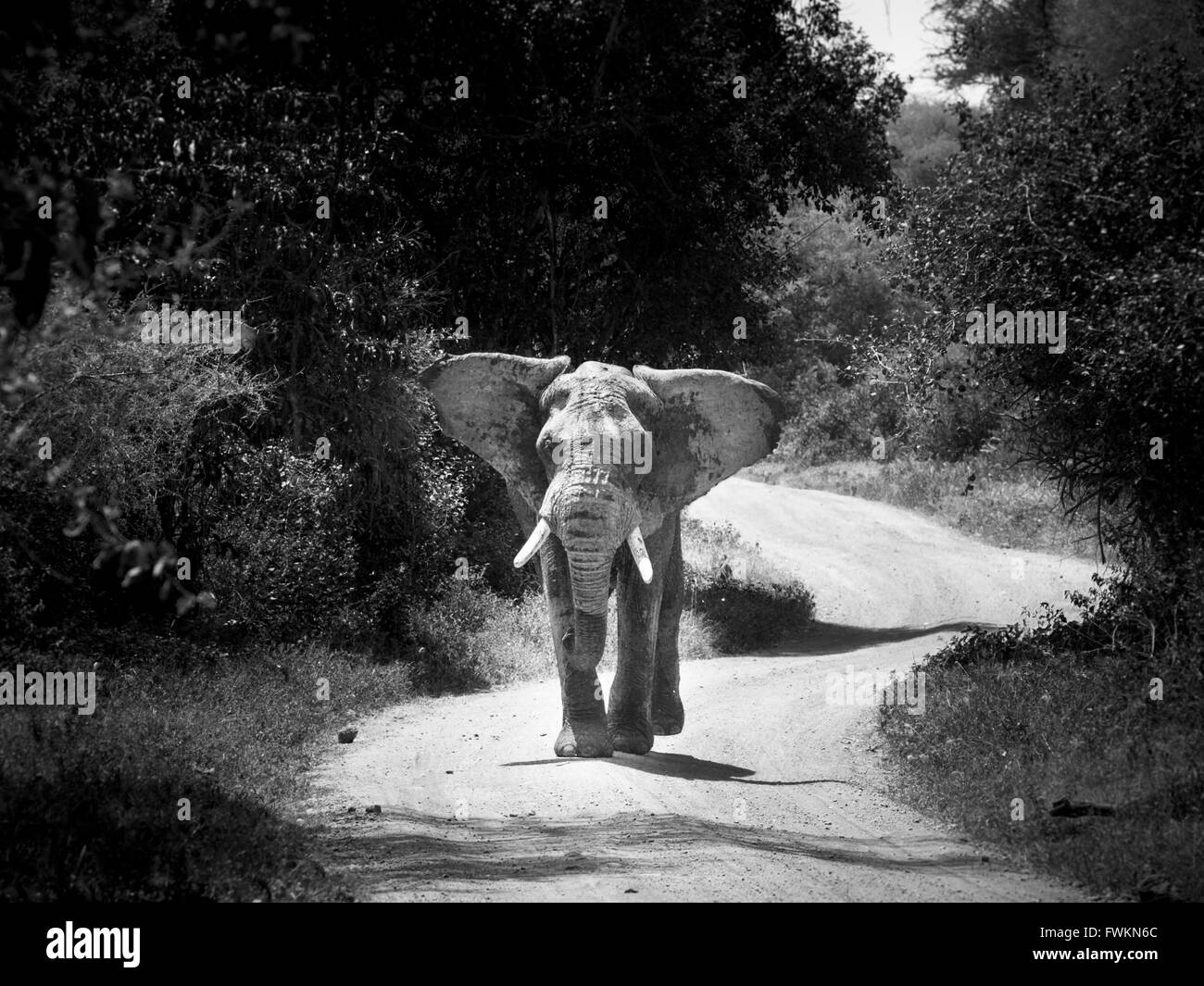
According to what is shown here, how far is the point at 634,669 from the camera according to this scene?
11.0 metres

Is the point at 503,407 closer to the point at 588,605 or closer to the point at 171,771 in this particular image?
the point at 588,605

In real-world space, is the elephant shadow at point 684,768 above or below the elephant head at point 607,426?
below

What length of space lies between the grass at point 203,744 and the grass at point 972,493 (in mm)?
10408

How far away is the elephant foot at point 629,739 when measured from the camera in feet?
36.0

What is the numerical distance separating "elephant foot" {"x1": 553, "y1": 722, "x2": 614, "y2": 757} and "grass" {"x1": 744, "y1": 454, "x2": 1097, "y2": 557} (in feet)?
44.8

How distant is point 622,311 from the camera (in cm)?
2008

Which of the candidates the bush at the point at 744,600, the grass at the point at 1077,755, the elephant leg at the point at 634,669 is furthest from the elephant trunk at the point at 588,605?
the bush at the point at 744,600

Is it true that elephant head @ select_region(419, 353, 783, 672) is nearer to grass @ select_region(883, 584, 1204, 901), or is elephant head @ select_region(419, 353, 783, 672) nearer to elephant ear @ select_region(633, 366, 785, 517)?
elephant ear @ select_region(633, 366, 785, 517)

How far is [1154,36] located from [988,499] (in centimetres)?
1044

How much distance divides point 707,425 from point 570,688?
2796 millimetres

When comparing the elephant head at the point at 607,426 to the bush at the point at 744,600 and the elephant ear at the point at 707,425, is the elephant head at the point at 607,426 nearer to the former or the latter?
the elephant ear at the point at 707,425

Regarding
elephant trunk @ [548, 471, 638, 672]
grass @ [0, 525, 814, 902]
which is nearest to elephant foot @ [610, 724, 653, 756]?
elephant trunk @ [548, 471, 638, 672]

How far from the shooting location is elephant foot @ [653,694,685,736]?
12336 mm

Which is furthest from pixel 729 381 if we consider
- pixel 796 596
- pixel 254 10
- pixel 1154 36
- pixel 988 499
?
pixel 1154 36
